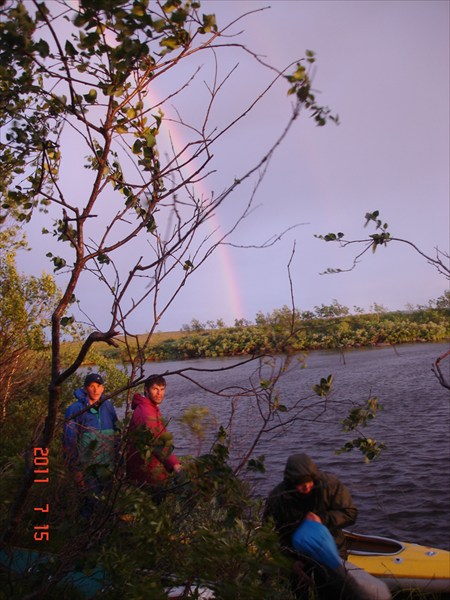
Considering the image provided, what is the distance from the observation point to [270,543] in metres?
1.96

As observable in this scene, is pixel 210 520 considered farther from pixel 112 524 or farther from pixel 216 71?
pixel 216 71

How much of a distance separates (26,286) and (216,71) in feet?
29.5

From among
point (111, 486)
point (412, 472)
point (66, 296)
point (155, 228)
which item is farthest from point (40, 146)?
point (412, 472)

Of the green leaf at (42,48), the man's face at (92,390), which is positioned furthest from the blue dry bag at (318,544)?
the green leaf at (42,48)

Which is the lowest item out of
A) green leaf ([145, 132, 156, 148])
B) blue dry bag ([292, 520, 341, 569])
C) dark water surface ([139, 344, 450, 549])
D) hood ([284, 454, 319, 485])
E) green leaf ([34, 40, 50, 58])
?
dark water surface ([139, 344, 450, 549])

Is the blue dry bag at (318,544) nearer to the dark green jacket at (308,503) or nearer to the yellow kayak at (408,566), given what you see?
the dark green jacket at (308,503)

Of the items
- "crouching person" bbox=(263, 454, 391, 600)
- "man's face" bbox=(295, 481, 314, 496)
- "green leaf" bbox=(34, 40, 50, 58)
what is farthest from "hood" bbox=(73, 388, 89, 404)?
"green leaf" bbox=(34, 40, 50, 58)

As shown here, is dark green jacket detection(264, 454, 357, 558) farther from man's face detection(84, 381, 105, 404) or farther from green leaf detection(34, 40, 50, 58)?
green leaf detection(34, 40, 50, 58)

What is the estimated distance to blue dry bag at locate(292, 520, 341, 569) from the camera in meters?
3.81

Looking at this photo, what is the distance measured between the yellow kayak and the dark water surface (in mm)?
625

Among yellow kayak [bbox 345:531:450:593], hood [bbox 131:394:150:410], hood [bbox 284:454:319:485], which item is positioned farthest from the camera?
yellow kayak [bbox 345:531:450:593]

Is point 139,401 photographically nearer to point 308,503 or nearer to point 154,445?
point 308,503

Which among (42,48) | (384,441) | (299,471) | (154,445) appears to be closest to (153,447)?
(154,445)

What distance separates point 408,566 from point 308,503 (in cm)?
242
